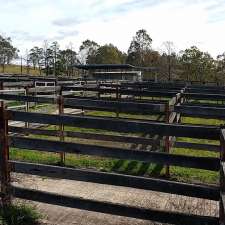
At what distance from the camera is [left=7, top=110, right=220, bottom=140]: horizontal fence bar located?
426cm

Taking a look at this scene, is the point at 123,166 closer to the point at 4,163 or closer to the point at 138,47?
the point at 4,163

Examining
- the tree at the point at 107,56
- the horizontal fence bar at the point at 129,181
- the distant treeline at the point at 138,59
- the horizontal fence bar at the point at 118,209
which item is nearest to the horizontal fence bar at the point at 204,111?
the horizontal fence bar at the point at 129,181

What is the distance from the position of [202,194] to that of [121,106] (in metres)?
4.35

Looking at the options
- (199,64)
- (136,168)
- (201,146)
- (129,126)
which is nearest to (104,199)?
(129,126)

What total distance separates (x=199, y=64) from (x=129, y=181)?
180 feet

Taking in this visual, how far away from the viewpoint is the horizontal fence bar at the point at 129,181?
165 inches

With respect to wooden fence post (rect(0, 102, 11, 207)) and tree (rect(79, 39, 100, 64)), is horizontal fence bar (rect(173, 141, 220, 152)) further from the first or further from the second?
tree (rect(79, 39, 100, 64))

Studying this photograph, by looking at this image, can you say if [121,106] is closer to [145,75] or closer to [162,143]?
[162,143]

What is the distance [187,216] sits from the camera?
4.21 m

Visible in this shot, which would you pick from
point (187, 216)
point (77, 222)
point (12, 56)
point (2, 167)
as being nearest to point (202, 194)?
point (187, 216)

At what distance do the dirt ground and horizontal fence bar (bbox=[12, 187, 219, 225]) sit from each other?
38 centimetres

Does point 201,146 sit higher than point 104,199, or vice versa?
point 201,146

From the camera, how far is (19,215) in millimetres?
4895

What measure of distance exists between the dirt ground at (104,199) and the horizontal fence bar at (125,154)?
0.93m
